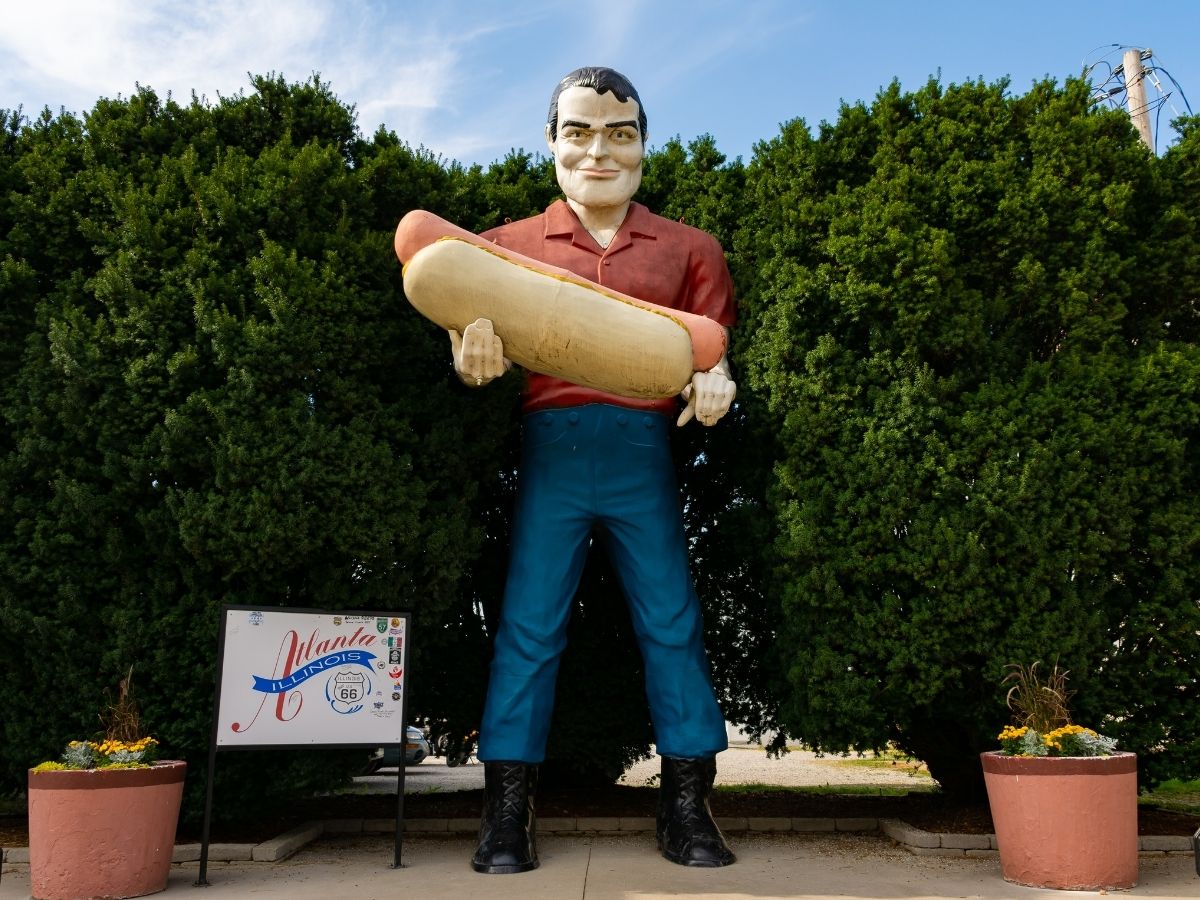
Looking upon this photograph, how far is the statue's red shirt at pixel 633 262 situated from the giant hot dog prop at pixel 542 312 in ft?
2.29

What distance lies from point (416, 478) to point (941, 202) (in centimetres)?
363

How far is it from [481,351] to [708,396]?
4.25ft

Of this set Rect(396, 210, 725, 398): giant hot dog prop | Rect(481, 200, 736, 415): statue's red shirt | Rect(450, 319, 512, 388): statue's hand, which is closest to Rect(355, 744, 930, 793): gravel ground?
Rect(481, 200, 736, 415): statue's red shirt

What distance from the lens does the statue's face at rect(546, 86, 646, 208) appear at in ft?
19.7

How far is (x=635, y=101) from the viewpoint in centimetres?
612

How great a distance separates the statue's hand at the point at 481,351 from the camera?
196 inches

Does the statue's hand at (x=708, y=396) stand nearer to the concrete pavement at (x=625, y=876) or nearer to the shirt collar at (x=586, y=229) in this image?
the shirt collar at (x=586, y=229)

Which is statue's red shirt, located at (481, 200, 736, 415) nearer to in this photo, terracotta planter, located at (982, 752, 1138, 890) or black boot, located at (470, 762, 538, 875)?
black boot, located at (470, 762, 538, 875)

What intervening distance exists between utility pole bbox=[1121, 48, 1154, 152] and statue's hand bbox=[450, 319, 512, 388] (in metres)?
A: 12.0

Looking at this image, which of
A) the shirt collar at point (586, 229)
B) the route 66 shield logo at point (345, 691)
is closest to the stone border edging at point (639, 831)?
the route 66 shield logo at point (345, 691)

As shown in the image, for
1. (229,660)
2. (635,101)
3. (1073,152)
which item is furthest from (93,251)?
(1073,152)

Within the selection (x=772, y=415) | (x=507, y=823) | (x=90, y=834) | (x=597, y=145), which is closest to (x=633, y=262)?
(x=597, y=145)

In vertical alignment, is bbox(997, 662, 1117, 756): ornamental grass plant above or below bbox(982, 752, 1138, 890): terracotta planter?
Result: above

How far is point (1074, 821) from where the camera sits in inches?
186
